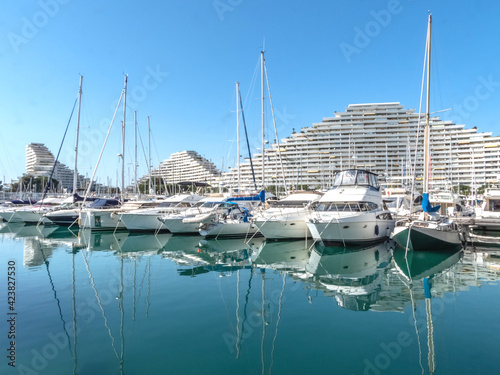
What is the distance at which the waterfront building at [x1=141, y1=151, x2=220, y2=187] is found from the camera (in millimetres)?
158000

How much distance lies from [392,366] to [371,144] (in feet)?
365

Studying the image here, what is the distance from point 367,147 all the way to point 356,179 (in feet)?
313

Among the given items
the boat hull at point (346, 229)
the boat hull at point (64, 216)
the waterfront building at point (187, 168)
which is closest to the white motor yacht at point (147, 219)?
the boat hull at point (64, 216)

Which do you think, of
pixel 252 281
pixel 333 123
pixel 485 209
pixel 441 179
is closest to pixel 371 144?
pixel 333 123

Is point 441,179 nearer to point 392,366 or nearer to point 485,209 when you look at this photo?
point 485,209

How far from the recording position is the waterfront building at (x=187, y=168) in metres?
158

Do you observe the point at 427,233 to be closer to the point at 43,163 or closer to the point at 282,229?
the point at 282,229

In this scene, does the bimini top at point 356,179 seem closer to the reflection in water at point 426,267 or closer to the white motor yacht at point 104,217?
the reflection in water at point 426,267

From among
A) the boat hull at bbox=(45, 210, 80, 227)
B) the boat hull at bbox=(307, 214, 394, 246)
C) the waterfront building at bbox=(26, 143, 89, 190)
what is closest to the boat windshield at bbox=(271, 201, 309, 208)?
the boat hull at bbox=(307, 214, 394, 246)

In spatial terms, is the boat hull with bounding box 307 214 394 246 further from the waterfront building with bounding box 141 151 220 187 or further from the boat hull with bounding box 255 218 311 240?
the waterfront building with bounding box 141 151 220 187

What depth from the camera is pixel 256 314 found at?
8.68m

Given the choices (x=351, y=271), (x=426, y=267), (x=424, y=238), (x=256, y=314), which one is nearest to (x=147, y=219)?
(x=351, y=271)

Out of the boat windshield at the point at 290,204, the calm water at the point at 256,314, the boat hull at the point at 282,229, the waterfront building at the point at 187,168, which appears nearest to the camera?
the calm water at the point at 256,314

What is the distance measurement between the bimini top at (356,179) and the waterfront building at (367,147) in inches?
2978
